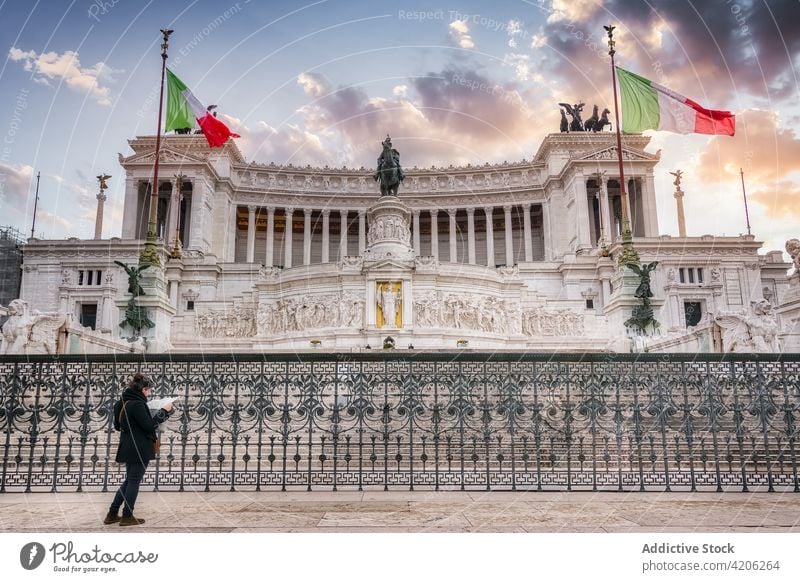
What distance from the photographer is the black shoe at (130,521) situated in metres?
6.40

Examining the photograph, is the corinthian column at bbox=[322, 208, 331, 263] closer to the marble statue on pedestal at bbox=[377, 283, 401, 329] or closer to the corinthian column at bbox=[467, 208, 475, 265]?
the corinthian column at bbox=[467, 208, 475, 265]

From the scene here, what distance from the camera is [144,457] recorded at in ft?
22.7

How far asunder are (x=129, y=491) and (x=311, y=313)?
2856 cm

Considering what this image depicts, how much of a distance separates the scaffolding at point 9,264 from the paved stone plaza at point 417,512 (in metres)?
46.4

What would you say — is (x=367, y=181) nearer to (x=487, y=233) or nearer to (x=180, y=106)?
(x=487, y=233)

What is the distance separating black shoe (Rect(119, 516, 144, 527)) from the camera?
21.0 feet

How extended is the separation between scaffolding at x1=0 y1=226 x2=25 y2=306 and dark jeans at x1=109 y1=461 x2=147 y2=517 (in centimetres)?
4778

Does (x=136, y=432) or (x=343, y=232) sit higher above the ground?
(x=343, y=232)

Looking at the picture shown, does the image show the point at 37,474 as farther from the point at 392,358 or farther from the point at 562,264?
the point at 562,264

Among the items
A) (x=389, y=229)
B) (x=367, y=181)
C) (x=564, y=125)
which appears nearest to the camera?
(x=389, y=229)

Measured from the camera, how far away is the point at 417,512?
7.12m

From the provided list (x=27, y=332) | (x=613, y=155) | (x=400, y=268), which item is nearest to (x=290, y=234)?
(x=400, y=268)
